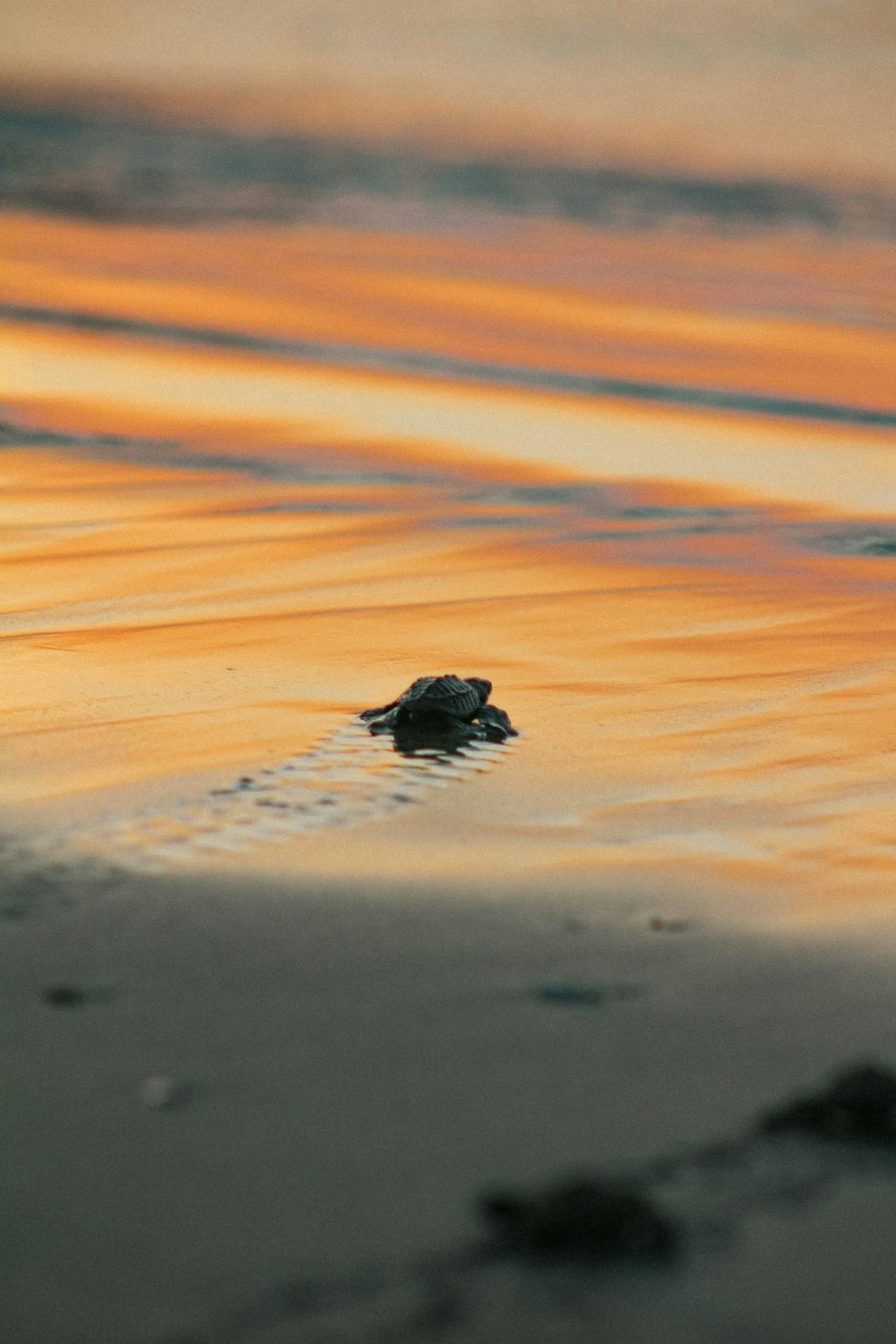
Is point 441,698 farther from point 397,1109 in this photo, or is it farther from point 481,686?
point 397,1109

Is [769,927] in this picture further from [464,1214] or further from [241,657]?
[241,657]

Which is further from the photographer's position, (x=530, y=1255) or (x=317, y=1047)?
(x=317, y=1047)

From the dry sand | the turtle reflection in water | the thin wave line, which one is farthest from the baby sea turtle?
the thin wave line

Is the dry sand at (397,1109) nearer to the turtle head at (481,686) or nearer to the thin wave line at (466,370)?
the turtle head at (481,686)

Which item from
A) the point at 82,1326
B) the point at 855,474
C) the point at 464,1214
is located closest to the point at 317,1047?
the point at 464,1214

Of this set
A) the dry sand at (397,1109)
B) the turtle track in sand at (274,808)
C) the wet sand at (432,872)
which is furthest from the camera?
the turtle track in sand at (274,808)

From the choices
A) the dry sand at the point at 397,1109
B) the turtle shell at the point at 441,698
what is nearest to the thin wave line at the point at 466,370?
the turtle shell at the point at 441,698

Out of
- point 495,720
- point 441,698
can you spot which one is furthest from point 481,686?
point 441,698
